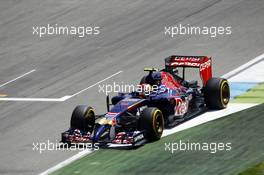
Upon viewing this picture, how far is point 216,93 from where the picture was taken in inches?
1112

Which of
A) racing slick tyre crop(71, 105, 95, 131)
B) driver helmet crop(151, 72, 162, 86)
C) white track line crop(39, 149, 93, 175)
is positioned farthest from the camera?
driver helmet crop(151, 72, 162, 86)

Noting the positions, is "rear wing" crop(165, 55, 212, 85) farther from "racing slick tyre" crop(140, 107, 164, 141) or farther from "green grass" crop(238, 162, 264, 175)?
"green grass" crop(238, 162, 264, 175)

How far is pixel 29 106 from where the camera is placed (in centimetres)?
3138

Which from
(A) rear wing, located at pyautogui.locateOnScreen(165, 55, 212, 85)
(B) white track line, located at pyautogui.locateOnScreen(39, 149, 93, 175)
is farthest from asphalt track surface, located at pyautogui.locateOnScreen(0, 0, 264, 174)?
(A) rear wing, located at pyautogui.locateOnScreen(165, 55, 212, 85)

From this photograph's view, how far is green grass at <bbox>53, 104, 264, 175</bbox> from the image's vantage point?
2348cm

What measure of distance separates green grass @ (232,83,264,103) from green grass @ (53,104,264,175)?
2.56 metres

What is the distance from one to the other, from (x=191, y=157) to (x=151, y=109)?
2028 mm

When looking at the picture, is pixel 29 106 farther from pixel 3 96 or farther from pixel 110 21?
pixel 110 21

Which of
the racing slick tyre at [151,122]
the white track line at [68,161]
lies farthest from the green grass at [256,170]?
the white track line at [68,161]

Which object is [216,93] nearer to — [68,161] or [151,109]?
[151,109]

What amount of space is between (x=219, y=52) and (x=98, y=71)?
4.89 meters

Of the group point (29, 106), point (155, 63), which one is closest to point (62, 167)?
point (29, 106)

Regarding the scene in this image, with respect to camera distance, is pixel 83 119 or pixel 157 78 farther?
pixel 157 78

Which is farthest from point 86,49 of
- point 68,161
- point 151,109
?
point 68,161
